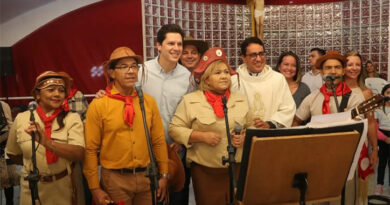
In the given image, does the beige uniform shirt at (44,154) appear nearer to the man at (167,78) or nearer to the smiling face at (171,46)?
the man at (167,78)

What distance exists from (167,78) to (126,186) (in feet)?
3.36

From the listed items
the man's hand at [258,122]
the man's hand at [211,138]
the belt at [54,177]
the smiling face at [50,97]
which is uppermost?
the smiling face at [50,97]

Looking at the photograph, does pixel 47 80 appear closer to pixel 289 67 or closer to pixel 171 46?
pixel 171 46

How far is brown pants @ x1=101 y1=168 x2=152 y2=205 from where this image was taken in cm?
252

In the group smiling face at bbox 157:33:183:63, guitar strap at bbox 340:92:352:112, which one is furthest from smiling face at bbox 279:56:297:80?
smiling face at bbox 157:33:183:63

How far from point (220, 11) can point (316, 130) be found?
6.45 metres

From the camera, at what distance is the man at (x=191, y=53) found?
3.69 meters

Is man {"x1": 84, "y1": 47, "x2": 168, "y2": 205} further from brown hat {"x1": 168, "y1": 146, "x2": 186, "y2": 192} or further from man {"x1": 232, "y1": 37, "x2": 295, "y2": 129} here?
man {"x1": 232, "y1": 37, "x2": 295, "y2": 129}

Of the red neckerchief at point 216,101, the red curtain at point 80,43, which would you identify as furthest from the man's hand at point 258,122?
the red curtain at point 80,43

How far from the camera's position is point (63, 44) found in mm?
6535

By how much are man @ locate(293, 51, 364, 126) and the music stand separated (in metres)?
1.06

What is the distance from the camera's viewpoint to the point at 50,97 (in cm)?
264

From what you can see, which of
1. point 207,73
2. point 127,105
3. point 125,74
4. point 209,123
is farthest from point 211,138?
point 125,74

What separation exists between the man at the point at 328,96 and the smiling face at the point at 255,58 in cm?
56
